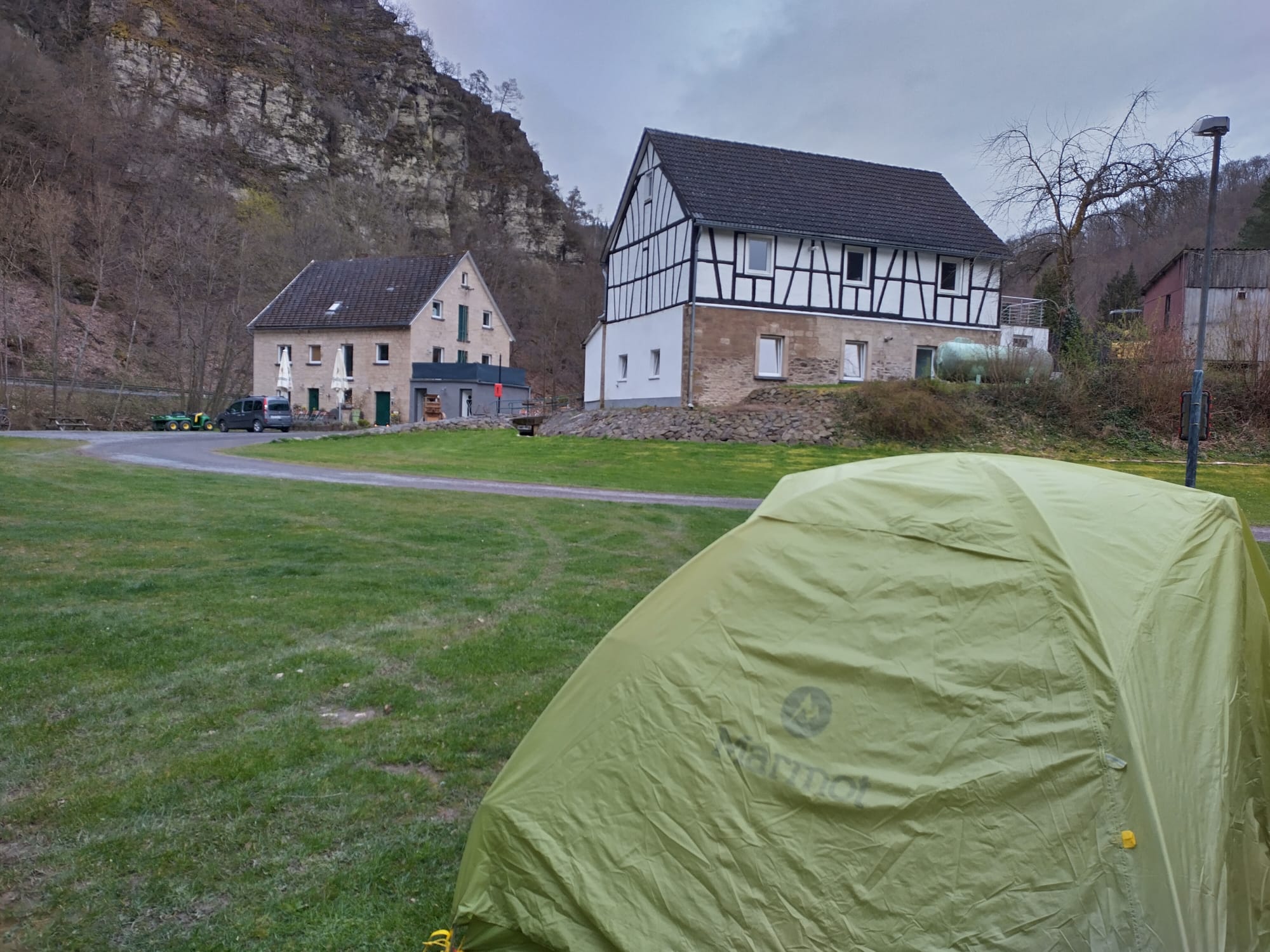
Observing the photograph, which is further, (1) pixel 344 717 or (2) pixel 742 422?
(2) pixel 742 422

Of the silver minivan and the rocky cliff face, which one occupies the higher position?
the rocky cliff face

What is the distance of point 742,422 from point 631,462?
5.64 metres

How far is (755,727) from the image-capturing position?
263 centimetres

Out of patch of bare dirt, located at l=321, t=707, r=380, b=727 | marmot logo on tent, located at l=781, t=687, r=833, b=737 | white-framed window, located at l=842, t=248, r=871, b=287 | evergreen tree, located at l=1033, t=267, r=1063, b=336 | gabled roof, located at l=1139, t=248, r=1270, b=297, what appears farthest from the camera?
gabled roof, located at l=1139, t=248, r=1270, b=297

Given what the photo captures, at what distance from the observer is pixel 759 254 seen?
1101 inches

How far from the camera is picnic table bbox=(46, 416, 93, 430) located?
3369 cm

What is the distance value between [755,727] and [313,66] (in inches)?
3282

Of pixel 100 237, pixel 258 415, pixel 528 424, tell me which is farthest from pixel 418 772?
pixel 100 237


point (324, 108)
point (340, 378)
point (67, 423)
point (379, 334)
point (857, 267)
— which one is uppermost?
point (324, 108)

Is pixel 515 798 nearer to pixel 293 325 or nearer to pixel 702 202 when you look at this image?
pixel 702 202

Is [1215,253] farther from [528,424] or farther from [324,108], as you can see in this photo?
[324,108]

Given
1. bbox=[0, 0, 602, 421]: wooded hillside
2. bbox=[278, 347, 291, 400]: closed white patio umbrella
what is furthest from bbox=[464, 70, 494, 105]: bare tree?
bbox=[278, 347, 291, 400]: closed white patio umbrella

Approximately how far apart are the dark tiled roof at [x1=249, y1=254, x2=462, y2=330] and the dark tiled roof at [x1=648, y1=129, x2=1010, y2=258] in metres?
18.8

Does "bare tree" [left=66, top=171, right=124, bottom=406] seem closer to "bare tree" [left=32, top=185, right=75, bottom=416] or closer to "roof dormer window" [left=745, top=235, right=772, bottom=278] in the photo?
"bare tree" [left=32, top=185, right=75, bottom=416]
